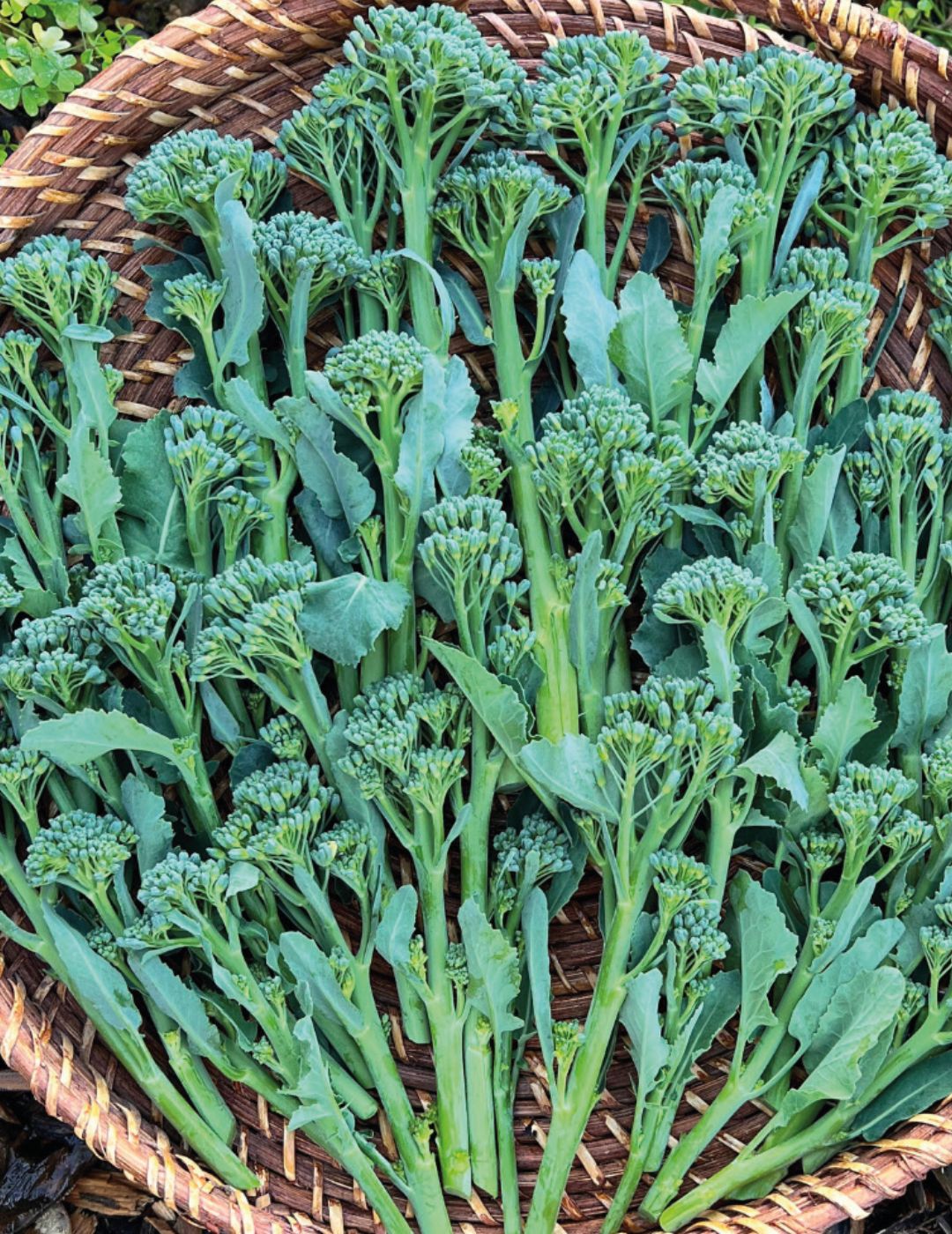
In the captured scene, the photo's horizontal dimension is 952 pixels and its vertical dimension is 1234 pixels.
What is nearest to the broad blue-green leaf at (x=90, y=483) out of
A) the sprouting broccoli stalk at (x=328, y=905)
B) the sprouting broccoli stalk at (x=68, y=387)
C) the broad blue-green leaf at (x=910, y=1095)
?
the sprouting broccoli stalk at (x=68, y=387)

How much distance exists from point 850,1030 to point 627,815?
1.19ft

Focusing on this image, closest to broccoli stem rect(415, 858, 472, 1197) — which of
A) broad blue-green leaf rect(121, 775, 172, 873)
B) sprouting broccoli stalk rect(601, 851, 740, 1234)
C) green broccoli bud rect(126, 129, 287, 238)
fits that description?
sprouting broccoli stalk rect(601, 851, 740, 1234)

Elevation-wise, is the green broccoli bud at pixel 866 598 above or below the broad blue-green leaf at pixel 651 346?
below

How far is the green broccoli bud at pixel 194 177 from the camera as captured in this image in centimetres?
154

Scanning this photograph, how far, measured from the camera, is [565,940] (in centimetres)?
172

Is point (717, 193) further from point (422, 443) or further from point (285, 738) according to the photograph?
point (285, 738)

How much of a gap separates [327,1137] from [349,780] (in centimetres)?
43

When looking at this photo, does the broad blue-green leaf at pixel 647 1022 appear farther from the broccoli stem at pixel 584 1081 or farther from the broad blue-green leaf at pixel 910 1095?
the broad blue-green leaf at pixel 910 1095

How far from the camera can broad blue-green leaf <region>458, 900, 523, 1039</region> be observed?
141cm

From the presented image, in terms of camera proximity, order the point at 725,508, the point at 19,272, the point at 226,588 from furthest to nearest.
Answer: the point at 725,508 → the point at 19,272 → the point at 226,588

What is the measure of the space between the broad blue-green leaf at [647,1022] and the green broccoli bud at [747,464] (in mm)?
579

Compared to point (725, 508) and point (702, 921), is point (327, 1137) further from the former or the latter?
point (725, 508)

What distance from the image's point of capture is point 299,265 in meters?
1.53

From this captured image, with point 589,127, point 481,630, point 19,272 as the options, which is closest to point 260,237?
point 19,272
